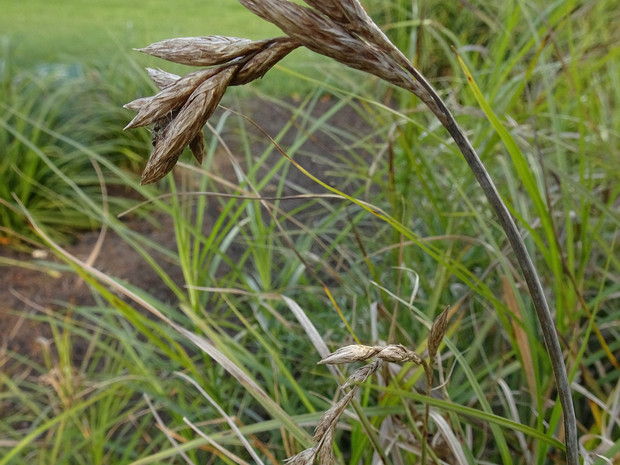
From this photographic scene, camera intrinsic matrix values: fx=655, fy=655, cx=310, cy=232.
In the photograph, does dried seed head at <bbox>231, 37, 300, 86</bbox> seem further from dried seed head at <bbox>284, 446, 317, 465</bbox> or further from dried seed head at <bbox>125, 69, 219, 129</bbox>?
dried seed head at <bbox>284, 446, 317, 465</bbox>

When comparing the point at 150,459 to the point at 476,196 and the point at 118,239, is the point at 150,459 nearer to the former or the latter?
the point at 476,196

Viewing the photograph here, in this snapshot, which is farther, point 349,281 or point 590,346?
point 349,281

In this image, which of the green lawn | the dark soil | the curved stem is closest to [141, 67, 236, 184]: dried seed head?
the curved stem

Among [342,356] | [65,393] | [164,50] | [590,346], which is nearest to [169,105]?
[164,50]

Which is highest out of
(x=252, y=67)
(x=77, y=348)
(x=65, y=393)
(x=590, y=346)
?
(x=252, y=67)

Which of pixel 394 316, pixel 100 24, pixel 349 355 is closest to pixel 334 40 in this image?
pixel 349 355

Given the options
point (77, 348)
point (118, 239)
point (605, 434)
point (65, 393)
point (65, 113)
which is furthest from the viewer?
point (65, 113)
